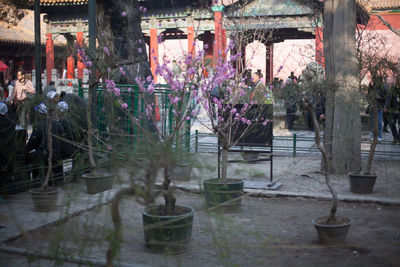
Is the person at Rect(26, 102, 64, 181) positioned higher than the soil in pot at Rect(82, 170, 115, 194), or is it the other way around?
the person at Rect(26, 102, 64, 181)

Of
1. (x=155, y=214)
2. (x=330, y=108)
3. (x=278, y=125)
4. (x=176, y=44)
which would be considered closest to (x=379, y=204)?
(x=330, y=108)

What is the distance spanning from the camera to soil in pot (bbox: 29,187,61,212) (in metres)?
5.38

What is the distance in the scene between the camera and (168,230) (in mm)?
3963

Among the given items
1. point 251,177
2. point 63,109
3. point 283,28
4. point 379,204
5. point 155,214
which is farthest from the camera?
point 283,28

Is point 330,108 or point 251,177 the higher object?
point 330,108

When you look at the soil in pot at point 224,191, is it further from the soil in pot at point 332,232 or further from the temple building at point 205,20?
the temple building at point 205,20

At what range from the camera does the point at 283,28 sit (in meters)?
19.6

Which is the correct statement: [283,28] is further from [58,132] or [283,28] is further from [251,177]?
[58,132]

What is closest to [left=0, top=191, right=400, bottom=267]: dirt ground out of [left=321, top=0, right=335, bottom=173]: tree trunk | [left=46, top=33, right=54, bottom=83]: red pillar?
[left=321, top=0, right=335, bottom=173]: tree trunk

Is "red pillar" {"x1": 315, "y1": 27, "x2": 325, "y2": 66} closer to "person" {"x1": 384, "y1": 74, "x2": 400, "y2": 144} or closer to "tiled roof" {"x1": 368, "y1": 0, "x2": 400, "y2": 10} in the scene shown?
"person" {"x1": 384, "y1": 74, "x2": 400, "y2": 144}

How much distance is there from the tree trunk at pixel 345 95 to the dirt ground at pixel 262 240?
176 centimetres

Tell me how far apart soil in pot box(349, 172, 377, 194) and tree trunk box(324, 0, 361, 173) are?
1078 mm

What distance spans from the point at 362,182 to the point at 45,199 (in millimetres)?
4191

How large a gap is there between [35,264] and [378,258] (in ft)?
9.71
